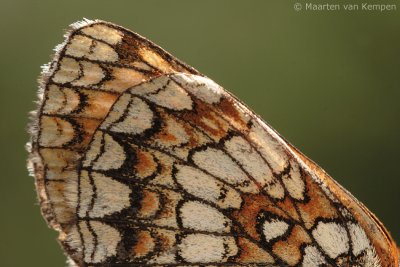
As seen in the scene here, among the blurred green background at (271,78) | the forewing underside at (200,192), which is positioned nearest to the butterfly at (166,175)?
the forewing underside at (200,192)

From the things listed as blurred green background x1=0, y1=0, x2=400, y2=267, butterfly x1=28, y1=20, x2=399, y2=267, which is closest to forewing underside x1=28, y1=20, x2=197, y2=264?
butterfly x1=28, y1=20, x2=399, y2=267

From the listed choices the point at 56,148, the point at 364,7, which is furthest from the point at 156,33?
the point at 56,148

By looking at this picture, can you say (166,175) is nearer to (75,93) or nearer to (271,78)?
(75,93)

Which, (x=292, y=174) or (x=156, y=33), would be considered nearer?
(x=292, y=174)

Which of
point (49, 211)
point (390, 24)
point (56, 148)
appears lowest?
point (49, 211)

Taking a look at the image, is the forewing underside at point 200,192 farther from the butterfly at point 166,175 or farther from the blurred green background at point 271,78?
the blurred green background at point 271,78

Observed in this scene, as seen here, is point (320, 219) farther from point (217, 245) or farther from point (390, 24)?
point (390, 24)

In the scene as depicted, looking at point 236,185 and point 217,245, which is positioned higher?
point 236,185

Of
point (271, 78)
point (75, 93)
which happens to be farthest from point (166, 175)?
point (271, 78)
